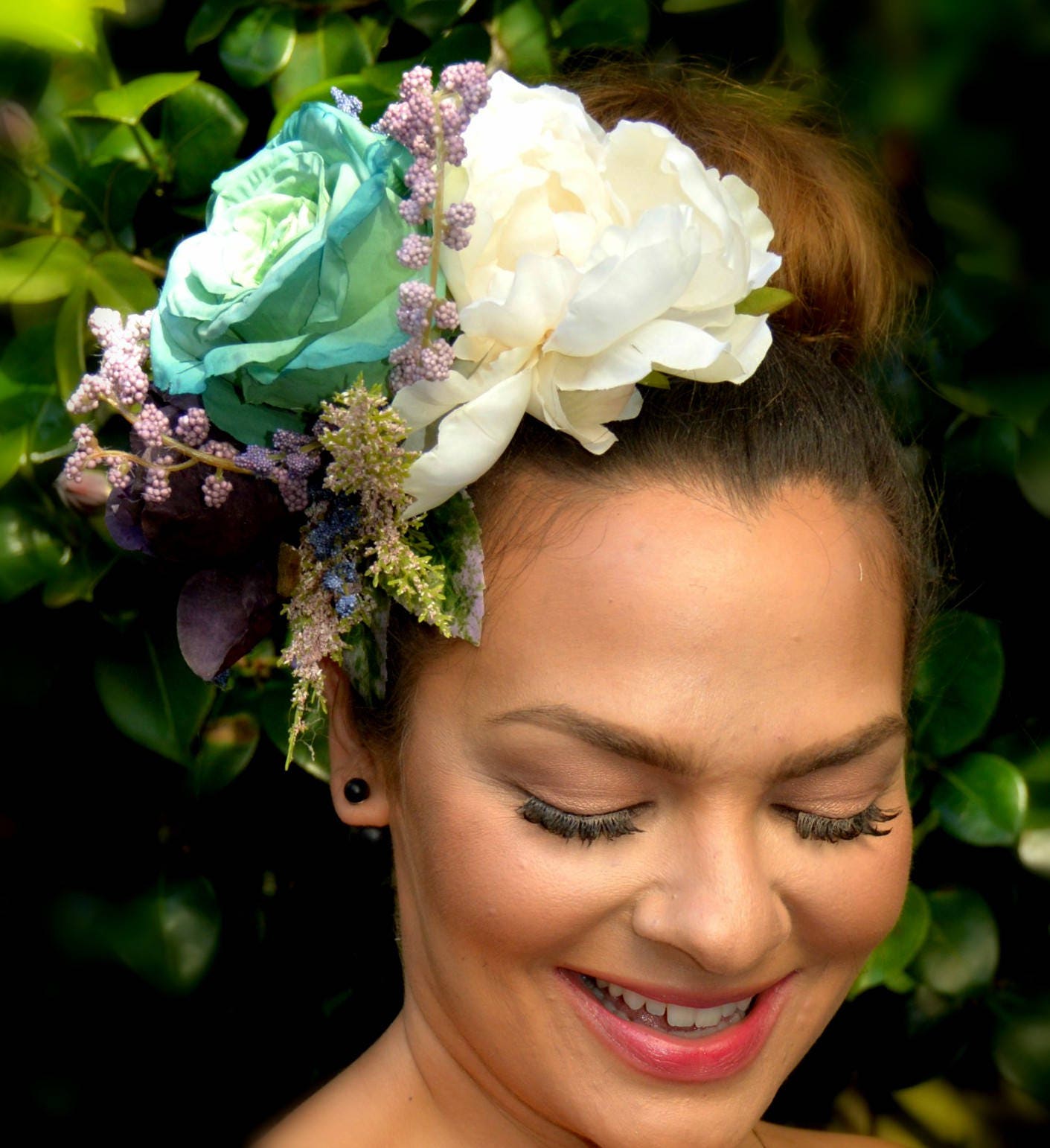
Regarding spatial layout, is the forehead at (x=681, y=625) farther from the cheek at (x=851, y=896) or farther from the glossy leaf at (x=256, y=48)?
the glossy leaf at (x=256, y=48)

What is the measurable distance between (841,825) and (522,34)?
1.08 meters

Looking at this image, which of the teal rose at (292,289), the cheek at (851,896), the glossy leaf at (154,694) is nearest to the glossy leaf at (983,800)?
the cheek at (851,896)

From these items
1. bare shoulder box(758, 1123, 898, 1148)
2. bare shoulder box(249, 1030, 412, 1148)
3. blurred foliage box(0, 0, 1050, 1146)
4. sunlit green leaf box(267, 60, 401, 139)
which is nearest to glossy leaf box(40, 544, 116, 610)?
blurred foliage box(0, 0, 1050, 1146)

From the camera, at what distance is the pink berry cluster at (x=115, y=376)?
1.14 metres

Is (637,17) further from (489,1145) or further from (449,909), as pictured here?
(489,1145)

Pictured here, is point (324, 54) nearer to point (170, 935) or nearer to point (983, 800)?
point (170, 935)

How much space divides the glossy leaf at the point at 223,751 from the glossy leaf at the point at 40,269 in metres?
0.57

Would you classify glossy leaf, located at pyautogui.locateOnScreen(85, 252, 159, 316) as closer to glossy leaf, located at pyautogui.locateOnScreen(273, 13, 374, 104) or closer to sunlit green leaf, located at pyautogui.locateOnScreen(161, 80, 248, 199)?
sunlit green leaf, located at pyautogui.locateOnScreen(161, 80, 248, 199)

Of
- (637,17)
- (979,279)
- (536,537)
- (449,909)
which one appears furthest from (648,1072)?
(637,17)

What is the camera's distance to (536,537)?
1180mm

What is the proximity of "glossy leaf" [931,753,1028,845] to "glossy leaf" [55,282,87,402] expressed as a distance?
3.99 feet

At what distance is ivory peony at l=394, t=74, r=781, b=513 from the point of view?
1078 millimetres

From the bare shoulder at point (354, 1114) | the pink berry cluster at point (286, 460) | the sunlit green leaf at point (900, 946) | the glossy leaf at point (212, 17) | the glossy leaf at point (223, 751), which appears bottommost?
the sunlit green leaf at point (900, 946)

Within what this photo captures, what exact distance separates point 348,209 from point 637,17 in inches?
31.7
